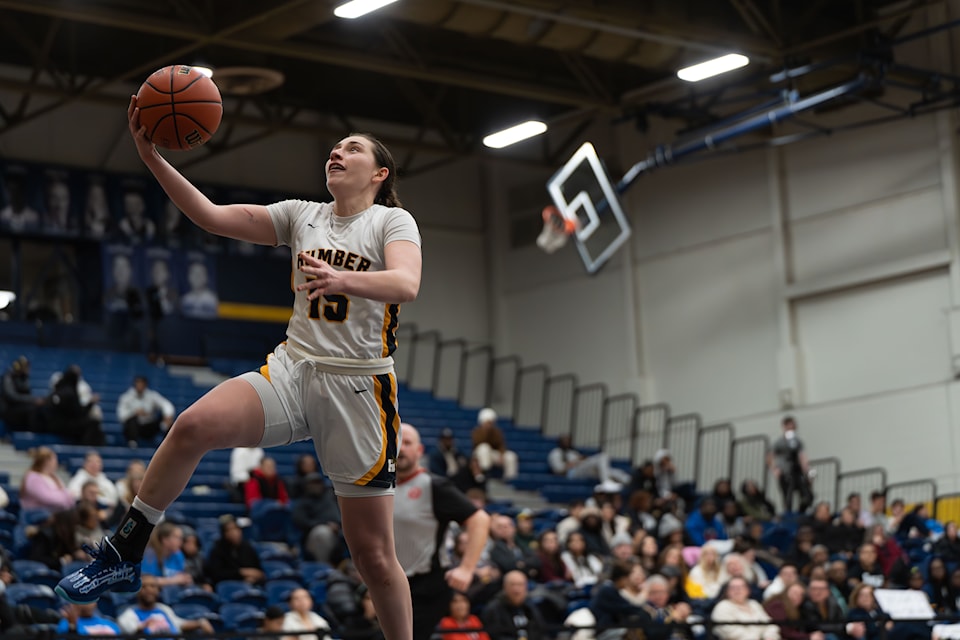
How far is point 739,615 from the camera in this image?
13016mm

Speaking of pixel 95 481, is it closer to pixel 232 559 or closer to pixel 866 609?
pixel 232 559

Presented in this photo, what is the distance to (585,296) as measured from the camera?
25844 millimetres

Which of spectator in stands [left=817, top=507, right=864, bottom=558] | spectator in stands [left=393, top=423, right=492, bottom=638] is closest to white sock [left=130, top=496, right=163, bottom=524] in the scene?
spectator in stands [left=393, top=423, right=492, bottom=638]

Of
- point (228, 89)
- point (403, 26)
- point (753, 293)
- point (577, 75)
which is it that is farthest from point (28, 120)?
point (753, 293)

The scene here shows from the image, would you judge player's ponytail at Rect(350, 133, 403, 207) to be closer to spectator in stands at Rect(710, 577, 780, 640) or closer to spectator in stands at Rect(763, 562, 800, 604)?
spectator in stands at Rect(710, 577, 780, 640)

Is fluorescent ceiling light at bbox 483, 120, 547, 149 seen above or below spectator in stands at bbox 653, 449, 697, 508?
above

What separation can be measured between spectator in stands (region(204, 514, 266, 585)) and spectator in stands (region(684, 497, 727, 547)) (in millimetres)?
6580

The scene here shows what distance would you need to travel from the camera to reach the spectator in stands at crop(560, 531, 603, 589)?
15.1m

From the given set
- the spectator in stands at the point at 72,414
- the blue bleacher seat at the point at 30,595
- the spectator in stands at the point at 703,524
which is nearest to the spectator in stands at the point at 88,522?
the blue bleacher seat at the point at 30,595

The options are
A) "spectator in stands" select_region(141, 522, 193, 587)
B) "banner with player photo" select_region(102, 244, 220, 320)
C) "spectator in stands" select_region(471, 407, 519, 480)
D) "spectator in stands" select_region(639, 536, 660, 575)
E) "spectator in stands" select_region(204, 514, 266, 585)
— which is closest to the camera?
"spectator in stands" select_region(141, 522, 193, 587)

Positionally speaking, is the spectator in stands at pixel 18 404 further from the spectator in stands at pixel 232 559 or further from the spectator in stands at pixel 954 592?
the spectator in stands at pixel 954 592

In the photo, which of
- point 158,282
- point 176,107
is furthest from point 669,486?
point 176,107

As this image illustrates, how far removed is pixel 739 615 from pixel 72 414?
8327 mm

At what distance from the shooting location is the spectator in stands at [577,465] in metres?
22.0
